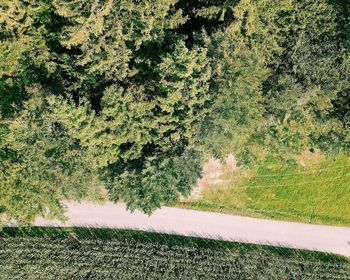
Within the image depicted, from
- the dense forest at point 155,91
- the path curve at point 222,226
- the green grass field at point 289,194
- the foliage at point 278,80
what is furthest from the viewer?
the green grass field at point 289,194

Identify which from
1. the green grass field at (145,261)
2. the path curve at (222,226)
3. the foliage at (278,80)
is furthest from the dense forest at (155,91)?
the green grass field at (145,261)

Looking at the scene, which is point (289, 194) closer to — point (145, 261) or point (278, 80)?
point (278, 80)

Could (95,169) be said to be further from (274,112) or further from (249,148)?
(274,112)

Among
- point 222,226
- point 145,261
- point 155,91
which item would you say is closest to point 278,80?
point 155,91

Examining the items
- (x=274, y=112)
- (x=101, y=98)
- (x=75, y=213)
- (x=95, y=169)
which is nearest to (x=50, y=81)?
(x=101, y=98)

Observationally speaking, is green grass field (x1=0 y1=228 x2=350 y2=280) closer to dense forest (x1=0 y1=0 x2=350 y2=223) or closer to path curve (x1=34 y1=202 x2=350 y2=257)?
path curve (x1=34 y1=202 x2=350 y2=257)

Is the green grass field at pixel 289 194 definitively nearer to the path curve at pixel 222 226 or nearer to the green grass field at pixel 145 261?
the path curve at pixel 222 226

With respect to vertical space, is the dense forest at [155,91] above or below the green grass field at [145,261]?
above
